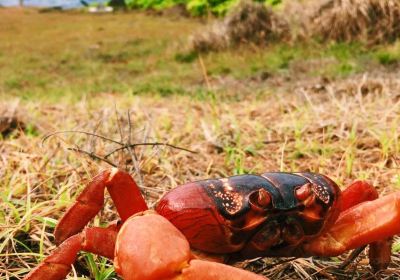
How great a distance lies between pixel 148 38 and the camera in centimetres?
1717

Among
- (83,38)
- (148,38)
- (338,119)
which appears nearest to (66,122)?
(338,119)

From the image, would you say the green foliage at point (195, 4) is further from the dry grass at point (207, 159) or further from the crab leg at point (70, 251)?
the crab leg at point (70, 251)

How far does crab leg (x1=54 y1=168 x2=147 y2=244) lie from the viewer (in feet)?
5.51

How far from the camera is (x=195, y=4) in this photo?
21.4 meters

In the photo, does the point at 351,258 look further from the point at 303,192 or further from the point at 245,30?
the point at 245,30

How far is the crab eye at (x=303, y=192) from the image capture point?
1.54 metres

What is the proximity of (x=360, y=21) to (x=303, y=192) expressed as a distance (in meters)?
9.61

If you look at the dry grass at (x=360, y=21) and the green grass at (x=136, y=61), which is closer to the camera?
the green grass at (x=136, y=61)

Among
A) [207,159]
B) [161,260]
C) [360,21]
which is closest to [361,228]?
[161,260]

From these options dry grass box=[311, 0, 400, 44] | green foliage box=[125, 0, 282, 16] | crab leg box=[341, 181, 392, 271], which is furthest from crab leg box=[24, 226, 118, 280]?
green foliage box=[125, 0, 282, 16]

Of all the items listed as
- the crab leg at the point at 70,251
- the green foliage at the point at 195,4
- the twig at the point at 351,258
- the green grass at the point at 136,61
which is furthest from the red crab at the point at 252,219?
the green foliage at the point at 195,4

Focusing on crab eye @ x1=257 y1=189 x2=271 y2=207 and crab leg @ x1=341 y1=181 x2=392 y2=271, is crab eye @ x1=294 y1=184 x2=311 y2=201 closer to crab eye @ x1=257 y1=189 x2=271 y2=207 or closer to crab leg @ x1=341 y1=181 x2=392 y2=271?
crab eye @ x1=257 y1=189 x2=271 y2=207

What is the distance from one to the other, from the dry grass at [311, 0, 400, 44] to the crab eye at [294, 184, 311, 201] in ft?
30.6

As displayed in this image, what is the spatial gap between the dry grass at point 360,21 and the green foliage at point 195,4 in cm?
600
